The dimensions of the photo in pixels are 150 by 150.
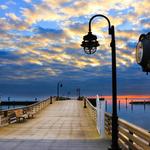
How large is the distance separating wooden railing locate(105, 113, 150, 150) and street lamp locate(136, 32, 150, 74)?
8.40ft

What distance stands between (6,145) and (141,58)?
979 cm

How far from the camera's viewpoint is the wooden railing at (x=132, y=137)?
516 inches

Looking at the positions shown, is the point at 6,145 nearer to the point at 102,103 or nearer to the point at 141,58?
the point at 102,103

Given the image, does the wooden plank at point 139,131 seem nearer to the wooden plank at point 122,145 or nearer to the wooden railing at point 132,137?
the wooden railing at point 132,137

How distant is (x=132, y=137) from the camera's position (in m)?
15.1

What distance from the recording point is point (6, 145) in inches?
749

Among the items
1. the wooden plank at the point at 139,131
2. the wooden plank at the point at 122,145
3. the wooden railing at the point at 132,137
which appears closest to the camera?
the wooden plank at the point at 139,131

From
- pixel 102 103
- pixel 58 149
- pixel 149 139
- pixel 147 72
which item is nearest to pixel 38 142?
pixel 58 149

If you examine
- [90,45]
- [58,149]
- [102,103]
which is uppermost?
[90,45]

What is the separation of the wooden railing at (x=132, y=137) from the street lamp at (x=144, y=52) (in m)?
2.56

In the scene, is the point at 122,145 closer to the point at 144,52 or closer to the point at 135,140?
the point at 135,140

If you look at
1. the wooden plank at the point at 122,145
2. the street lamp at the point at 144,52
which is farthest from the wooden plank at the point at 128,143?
the street lamp at the point at 144,52

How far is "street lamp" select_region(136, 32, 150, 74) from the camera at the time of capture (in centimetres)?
1051

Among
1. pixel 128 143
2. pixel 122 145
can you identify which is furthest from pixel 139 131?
pixel 122 145
